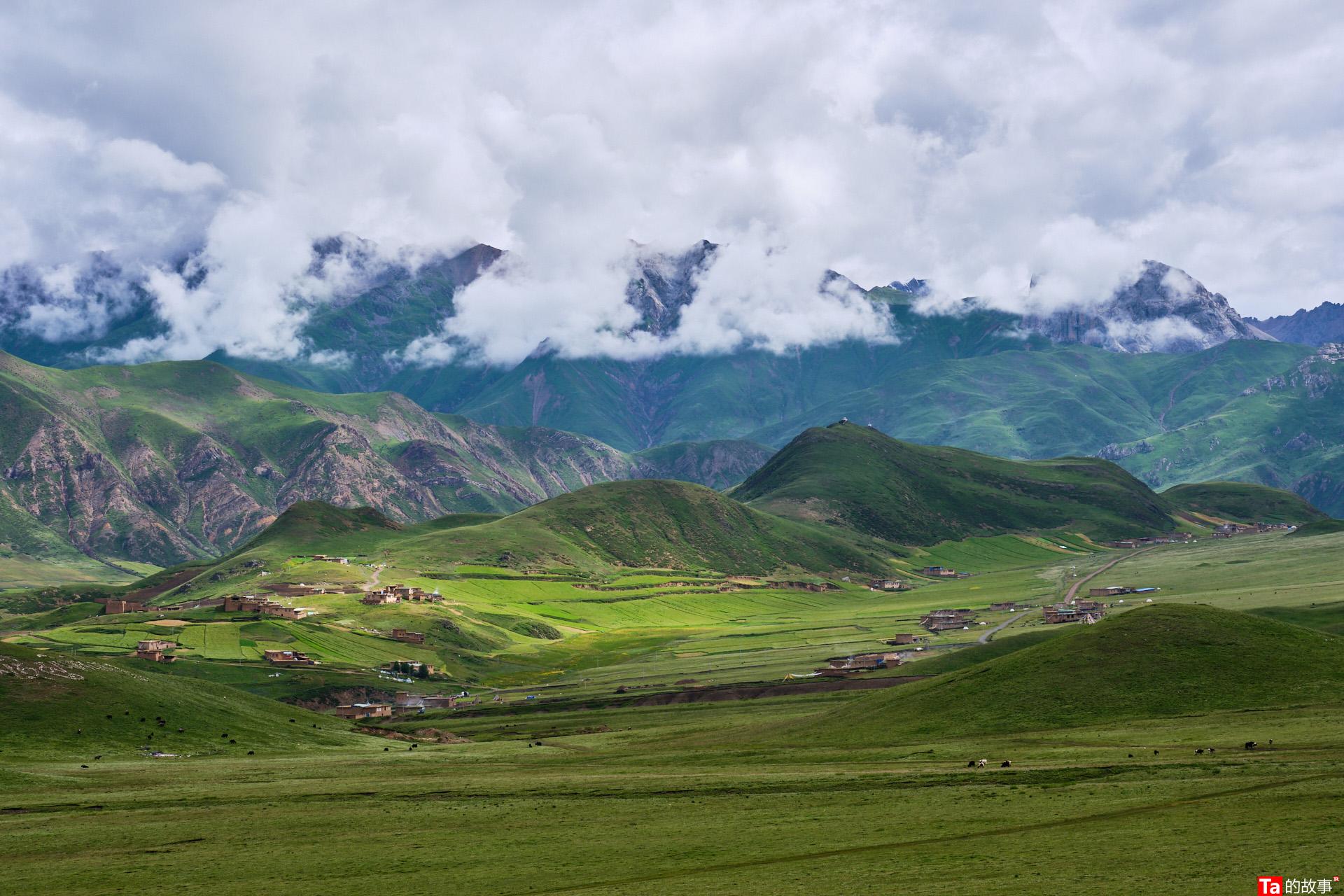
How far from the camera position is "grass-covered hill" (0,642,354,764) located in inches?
5079

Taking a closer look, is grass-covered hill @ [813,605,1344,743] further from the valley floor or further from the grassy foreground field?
the valley floor

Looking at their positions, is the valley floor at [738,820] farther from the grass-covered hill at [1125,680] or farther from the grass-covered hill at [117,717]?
the grass-covered hill at [117,717]

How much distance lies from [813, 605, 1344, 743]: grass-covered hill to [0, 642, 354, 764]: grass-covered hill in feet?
228

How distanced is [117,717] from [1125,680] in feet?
377

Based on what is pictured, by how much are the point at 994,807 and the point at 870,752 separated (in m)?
35.6

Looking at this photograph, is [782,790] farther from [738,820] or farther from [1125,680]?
[1125,680]

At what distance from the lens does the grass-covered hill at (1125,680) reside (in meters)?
115

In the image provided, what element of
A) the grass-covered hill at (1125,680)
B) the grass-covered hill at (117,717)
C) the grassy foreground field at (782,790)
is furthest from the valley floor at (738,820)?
the grass-covered hill at (117,717)

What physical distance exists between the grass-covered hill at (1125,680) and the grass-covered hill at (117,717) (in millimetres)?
69521

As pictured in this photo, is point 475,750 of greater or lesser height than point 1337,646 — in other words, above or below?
below

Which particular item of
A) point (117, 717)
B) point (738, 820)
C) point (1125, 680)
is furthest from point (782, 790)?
point (117, 717)

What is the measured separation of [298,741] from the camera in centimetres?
14550

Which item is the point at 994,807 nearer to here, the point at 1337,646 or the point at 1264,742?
the point at 1264,742

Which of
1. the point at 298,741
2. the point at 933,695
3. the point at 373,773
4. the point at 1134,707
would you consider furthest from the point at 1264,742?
the point at 298,741
